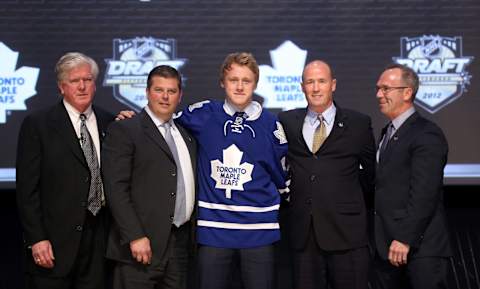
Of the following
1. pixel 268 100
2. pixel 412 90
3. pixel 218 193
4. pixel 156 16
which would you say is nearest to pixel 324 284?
pixel 218 193

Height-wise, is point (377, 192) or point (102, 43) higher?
point (102, 43)

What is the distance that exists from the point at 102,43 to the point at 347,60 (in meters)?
1.33

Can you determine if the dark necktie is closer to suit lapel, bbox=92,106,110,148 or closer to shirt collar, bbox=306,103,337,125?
shirt collar, bbox=306,103,337,125

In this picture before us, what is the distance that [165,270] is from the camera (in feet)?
9.57

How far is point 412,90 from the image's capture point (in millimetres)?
3135

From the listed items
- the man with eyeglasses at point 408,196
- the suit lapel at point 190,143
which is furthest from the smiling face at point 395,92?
the suit lapel at point 190,143

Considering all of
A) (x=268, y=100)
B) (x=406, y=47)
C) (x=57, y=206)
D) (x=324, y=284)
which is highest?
(x=406, y=47)

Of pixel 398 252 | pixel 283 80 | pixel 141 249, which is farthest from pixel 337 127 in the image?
pixel 141 249

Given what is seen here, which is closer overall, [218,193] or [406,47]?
[218,193]

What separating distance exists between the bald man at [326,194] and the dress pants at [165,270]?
51 cm

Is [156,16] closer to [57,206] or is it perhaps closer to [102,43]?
[102,43]

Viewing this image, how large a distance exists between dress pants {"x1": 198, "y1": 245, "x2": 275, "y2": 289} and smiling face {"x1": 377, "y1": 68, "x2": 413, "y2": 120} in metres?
0.83

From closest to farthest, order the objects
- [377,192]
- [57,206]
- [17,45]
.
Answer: [57,206] < [377,192] < [17,45]

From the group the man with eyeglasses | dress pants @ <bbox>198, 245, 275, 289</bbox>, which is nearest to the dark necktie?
the man with eyeglasses
